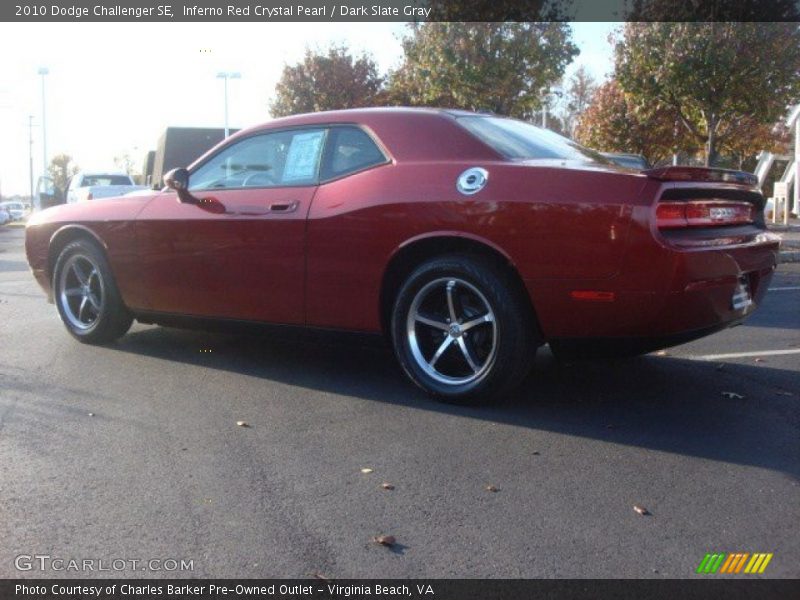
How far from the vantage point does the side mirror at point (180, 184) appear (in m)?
5.38

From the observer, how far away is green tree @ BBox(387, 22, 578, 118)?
19469mm

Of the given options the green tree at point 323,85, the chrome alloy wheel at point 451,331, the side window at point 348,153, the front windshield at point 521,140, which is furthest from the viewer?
the green tree at point 323,85

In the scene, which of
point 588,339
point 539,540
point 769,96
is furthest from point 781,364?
point 769,96

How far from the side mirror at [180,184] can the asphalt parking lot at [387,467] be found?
1021 mm

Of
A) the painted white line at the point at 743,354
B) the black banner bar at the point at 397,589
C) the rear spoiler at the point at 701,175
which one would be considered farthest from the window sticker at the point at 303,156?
the black banner bar at the point at 397,589

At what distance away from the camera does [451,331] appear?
448cm

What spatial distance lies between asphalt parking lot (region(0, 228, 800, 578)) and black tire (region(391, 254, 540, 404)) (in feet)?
0.45

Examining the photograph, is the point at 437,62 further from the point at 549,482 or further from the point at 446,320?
the point at 549,482

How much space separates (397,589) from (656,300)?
1.88m

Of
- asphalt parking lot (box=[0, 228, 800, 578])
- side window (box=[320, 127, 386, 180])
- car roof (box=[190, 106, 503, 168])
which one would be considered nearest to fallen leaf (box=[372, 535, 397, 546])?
asphalt parking lot (box=[0, 228, 800, 578])

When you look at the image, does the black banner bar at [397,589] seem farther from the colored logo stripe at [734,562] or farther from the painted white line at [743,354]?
the painted white line at [743,354]

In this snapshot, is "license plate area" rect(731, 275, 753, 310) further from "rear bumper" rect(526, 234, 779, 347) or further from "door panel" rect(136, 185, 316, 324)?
"door panel" rect(136, 185, 316, 324)

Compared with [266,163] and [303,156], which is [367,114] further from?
[266,163]

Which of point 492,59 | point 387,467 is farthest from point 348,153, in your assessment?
point 492,59
